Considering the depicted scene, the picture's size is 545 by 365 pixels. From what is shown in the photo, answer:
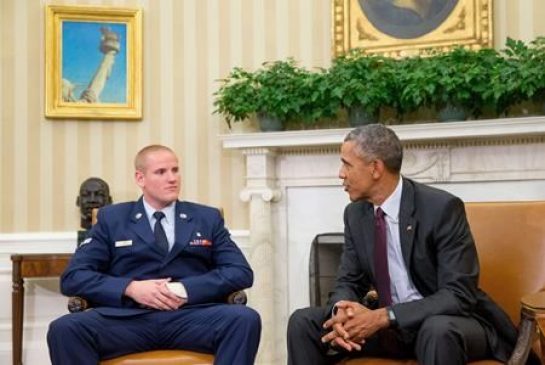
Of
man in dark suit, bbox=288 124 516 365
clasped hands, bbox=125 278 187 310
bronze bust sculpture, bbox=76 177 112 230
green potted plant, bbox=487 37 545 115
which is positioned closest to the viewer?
man in dark suit, bbox=288 124 516 365

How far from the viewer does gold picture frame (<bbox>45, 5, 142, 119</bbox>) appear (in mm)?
4754

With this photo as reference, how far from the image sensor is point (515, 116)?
423 cm

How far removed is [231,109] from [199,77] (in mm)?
501

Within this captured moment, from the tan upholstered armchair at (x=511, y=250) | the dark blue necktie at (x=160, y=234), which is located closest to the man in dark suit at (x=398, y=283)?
the tan upholstered armchair at (x=511, y=250)

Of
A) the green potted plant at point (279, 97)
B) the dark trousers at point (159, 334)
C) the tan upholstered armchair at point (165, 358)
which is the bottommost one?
the tan upholstered armchair at point (165, 358)

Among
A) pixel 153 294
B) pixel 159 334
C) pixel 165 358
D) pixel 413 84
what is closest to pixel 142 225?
pixel 153 294

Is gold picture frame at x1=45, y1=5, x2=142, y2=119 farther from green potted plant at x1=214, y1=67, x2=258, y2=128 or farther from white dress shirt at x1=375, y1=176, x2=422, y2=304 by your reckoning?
white dress shirt at x1=375, y1=176, x2=422, y2=304

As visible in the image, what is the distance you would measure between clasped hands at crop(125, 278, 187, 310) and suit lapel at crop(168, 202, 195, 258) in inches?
8.3

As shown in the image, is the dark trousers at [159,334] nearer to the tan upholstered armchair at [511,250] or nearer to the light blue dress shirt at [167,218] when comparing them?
the light blue dress shirt at [167,218]

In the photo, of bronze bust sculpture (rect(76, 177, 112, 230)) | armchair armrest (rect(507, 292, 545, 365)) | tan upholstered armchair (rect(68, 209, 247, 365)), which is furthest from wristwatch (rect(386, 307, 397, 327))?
bronze bust sculpture (rect(76, 177, 112, 230))

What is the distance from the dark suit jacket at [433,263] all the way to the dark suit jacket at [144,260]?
1.98 ft

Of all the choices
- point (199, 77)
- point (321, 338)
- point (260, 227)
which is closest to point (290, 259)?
point (260, 227)

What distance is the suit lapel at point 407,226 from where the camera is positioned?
8.36ft

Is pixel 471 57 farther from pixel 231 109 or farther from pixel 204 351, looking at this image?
pixel 204 351
